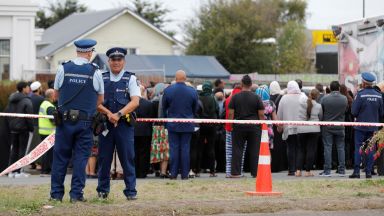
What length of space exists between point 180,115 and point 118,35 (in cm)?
4517

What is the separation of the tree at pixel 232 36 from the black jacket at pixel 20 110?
134 feet

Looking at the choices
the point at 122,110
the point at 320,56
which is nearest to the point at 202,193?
the point at 122,110

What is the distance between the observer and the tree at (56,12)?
89.7m

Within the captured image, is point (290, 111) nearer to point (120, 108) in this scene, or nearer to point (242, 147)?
point (242, 147)

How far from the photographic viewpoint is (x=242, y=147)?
57.9 ft

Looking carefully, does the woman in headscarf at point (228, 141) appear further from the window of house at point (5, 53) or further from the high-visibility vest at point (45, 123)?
the window of house at point (5, 53)

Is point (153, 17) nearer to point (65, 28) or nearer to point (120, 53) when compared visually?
point (65, 28)

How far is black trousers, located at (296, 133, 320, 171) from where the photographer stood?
1850 cm

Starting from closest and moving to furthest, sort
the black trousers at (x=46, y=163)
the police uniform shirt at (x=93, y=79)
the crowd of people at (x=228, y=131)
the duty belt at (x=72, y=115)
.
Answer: the duty belt at (x=72, y=115) → the police uniform shirt at (x=93, y=79) → the crowd of people at (x=228, y=131) → the black trousers at (x=46, y=163)

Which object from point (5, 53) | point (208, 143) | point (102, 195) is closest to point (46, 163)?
point (208, 143)

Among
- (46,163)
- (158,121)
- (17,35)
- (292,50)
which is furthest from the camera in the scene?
(292,50)

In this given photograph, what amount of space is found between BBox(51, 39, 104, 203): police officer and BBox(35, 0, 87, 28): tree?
78126 mm

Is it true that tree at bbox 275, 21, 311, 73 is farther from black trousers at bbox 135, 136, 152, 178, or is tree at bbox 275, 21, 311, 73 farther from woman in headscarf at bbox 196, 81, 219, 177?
black trousers at bbox 135, 136, 152, 178

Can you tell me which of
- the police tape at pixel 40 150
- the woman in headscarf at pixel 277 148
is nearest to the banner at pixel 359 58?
the woman in headscarf at pixel 277 148
